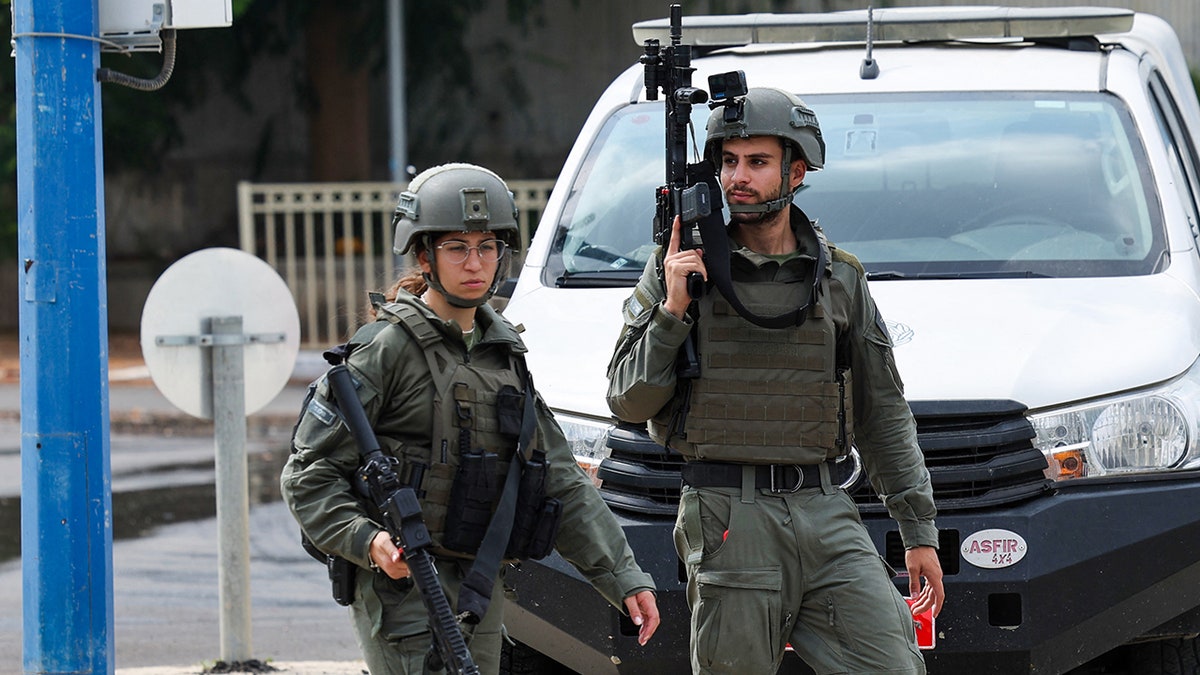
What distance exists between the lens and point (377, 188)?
16.2 m

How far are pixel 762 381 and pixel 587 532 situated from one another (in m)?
0.55

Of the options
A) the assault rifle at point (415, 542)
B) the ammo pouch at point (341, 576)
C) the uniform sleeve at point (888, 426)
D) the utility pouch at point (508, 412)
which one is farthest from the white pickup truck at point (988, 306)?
the assault rifle at point (415, 542)

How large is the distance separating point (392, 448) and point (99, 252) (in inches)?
57.1

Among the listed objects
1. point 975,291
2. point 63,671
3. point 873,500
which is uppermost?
point 975,291

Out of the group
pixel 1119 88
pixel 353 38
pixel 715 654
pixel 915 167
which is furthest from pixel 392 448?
pixel 353 38

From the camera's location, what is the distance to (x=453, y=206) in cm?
360

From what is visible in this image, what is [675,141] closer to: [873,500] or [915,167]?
[873,500]

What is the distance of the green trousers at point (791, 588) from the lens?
3787mm

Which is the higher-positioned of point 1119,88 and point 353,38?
point 353,38

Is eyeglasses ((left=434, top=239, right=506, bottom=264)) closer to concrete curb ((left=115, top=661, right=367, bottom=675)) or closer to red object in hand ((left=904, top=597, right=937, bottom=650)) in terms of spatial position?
red object in hand ((left=904, top=597, right=937, bottom=650))

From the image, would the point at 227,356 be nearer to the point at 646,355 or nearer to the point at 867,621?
the point at 646,355

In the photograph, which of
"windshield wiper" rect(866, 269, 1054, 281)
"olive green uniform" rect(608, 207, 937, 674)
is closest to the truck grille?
"olive green uniform" rect(608, 207, 937, 674)

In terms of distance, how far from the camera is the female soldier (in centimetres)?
343

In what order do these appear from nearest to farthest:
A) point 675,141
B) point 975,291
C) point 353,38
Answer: point 675,141 < point 975,291 < point 353,38
